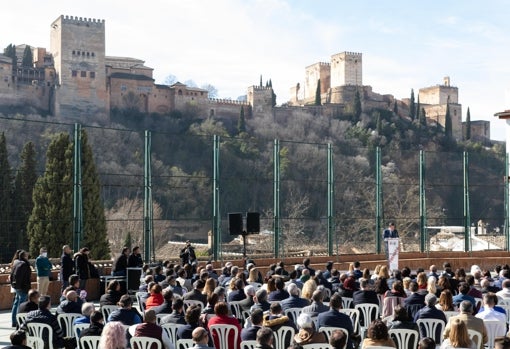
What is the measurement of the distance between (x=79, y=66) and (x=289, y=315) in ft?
292

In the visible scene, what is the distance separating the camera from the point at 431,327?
862cm

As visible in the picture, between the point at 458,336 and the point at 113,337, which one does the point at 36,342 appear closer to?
the point at 113,337

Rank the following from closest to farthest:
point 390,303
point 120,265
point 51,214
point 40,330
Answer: point 40,330 < point 390,303 < point 120,265 < point 51,214

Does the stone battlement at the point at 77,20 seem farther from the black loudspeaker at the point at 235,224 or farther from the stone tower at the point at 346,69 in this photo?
the black loudspeaker at the point at 235,224

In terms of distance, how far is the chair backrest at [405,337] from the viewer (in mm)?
7863

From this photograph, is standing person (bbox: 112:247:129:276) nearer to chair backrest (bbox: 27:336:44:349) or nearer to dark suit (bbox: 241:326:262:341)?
chair backrest (bbox: 27:336:44:349)

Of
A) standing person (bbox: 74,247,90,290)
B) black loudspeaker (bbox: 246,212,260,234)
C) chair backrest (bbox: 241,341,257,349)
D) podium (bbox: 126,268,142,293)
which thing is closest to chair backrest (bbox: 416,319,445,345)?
chair backrest (bbox: 241,341,257,349)

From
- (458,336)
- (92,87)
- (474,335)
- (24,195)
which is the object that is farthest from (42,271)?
(92,87)

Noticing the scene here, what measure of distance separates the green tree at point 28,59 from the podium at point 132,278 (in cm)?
8377

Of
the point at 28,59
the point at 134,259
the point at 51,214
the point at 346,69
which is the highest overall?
the point at 346,69

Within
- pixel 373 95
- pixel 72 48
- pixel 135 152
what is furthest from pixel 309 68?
pixel 135 152

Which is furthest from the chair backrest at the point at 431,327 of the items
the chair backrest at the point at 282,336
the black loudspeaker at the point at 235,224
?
the black loudspeaker at the point at 235,224

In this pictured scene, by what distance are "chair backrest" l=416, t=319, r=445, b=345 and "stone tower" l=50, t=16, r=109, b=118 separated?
87.1 metres

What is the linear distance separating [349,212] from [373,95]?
6094 cm
